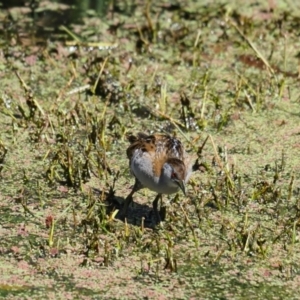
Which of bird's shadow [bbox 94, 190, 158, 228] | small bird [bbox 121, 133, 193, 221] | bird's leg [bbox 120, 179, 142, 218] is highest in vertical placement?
small bird [bbox 121, 133, 193, 221]

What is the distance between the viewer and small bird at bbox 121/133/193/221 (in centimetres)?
601

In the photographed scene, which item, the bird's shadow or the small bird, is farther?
the bird's shadow

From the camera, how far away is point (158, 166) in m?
6.10

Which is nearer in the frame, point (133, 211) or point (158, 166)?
point (158, 166)

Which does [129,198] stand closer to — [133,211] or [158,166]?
[133,211]

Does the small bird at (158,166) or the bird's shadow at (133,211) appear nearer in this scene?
the small bird at (158,166)

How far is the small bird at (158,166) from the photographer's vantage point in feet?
19.7

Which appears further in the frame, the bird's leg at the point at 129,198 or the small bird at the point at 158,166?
the bird's leg at the point at 129,198

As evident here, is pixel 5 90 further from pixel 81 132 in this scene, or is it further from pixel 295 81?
pixel 295 81

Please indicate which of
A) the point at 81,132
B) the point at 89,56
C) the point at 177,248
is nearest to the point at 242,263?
the point at 177,248

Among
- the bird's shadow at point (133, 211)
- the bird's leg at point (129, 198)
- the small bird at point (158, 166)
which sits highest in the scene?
the small bird at point (158, 166)

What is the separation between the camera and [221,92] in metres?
8.43

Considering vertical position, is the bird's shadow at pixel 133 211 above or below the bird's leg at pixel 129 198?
below

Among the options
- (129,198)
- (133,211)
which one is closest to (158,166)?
(129,198)
